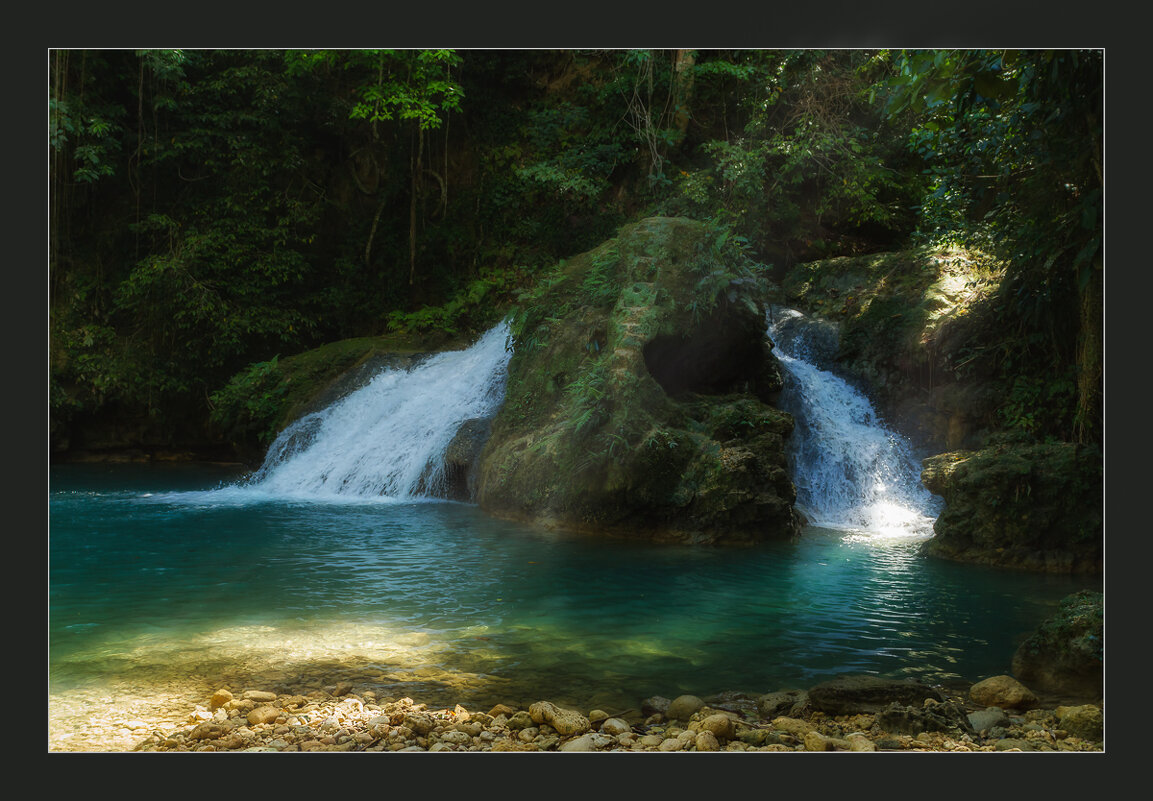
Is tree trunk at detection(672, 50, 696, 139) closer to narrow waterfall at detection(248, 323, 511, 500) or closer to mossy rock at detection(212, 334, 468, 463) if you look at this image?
narrow waterfall at detection(248, 323, 511, 500)

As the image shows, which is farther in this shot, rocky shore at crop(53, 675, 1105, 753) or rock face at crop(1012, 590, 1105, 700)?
rock face at crop(1012, 590, 1105, 700)

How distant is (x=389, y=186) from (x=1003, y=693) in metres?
12.3

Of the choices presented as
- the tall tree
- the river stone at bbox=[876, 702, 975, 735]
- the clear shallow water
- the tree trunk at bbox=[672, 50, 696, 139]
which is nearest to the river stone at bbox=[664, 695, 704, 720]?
the clear shallow water

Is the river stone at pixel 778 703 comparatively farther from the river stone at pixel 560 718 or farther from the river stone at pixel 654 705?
the river stone at pixel 560 718

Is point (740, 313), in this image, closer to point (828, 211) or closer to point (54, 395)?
point (828, 211)

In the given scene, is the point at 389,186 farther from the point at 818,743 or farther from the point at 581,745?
the point at 818,743

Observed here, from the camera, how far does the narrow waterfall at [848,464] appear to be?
7684mm

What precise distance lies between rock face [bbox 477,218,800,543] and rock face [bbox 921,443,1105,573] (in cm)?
132

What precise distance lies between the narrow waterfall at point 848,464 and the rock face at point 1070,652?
11.2 ft

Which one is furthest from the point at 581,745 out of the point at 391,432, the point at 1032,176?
the point at 391,432

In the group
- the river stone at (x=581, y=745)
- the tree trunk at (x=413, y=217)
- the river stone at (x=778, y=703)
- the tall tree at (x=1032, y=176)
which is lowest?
the river stone at (x=778, y=703)

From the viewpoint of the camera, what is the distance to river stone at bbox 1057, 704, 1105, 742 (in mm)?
3102

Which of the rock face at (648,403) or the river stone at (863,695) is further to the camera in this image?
the rock face at (648,403)

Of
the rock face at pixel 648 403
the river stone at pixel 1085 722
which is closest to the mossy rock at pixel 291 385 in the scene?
the rock face at pixel 648 403
